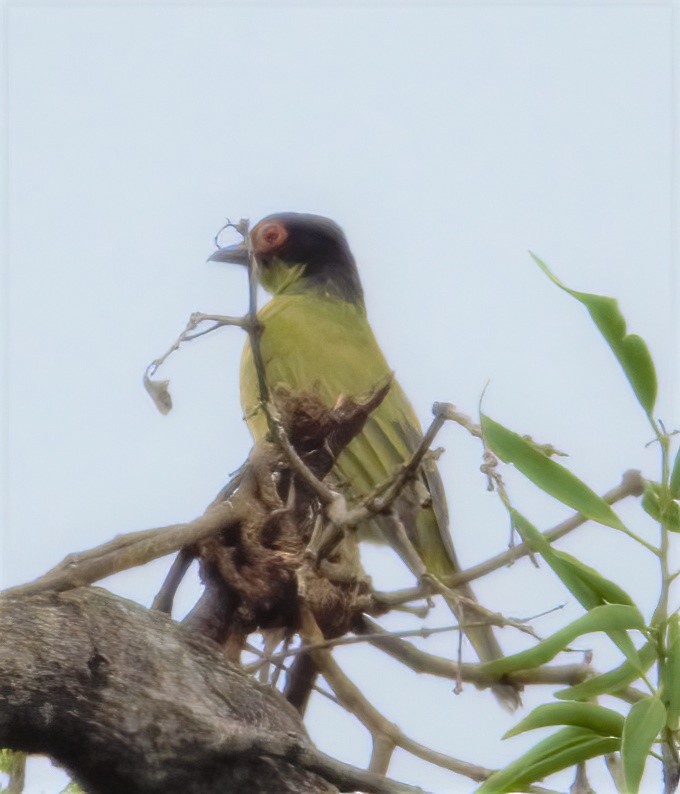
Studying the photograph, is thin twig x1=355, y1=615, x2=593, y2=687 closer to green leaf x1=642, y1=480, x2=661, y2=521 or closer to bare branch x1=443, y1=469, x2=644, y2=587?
bare branch x1=443, y1=469, x2=644, y2=587

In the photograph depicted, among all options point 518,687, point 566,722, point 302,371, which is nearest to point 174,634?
point 566,722

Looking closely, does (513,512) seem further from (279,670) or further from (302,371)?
(302,371)

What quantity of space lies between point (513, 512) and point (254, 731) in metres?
0.45

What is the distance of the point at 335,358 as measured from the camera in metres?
3.92

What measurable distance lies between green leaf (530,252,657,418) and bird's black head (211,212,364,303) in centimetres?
308

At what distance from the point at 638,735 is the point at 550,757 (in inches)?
5.1

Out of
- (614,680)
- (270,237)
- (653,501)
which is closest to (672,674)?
(614,680)

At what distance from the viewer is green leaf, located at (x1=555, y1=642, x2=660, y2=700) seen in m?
1.34

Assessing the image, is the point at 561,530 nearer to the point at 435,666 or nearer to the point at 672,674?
the point at 435,666

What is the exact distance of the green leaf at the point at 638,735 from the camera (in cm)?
121

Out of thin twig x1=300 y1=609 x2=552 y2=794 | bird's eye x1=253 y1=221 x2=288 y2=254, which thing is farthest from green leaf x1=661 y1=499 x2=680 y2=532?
bird's eye x1=253 y1=221 x2=288 y2=254

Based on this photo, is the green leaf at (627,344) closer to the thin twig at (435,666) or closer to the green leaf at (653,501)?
the green leaf at (653,501)

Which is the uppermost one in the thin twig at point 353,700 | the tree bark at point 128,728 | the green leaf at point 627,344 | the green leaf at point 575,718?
the green leaf at point 627,344

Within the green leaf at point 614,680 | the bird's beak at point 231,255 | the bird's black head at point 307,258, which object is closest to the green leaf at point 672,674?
the green leaf at point 614,680
